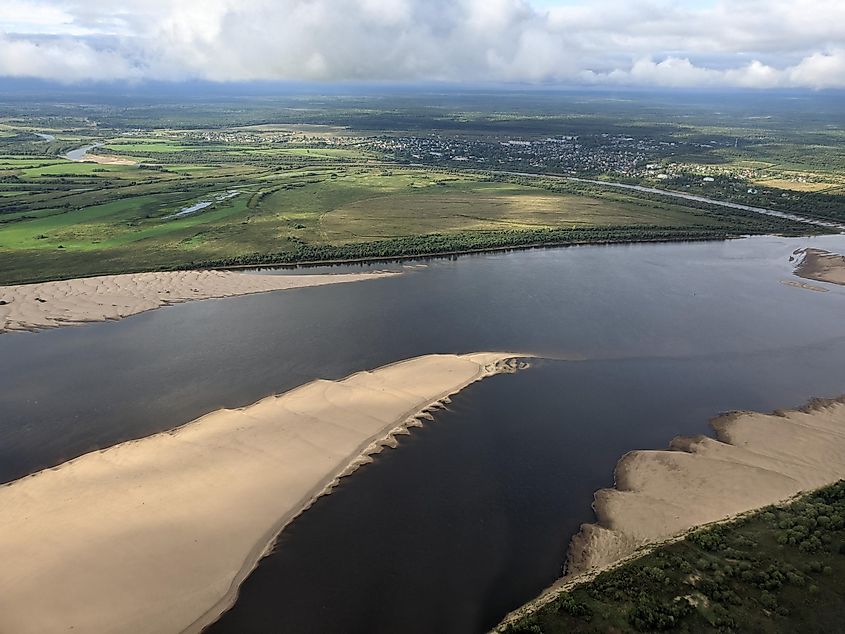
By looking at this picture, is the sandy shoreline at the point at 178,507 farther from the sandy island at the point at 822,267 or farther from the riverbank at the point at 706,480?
the sandy island at the point at 822,267

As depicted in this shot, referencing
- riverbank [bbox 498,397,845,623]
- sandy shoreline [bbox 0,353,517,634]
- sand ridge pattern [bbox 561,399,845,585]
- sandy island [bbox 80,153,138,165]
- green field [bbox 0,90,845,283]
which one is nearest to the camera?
sandy shoreline [bbox 0,353,517,634]

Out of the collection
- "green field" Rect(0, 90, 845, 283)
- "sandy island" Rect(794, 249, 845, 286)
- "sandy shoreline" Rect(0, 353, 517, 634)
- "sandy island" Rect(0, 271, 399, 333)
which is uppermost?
"green field" Rect(0, 90, 845, 283)

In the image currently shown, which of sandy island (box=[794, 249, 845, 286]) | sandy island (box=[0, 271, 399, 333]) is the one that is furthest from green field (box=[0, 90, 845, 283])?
sandy island (box=[794, 249, 845, 286])

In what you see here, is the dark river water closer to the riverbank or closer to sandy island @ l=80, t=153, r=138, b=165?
the riverbank

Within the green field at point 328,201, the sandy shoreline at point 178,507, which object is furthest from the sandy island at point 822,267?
the sandy shoreline at point 178,507

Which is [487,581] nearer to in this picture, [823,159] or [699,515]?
[699,515]

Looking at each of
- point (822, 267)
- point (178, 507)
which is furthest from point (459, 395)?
point (822, 267)

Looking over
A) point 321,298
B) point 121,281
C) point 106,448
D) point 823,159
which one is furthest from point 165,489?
point 823,159

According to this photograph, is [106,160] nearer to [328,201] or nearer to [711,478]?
[328,201]
